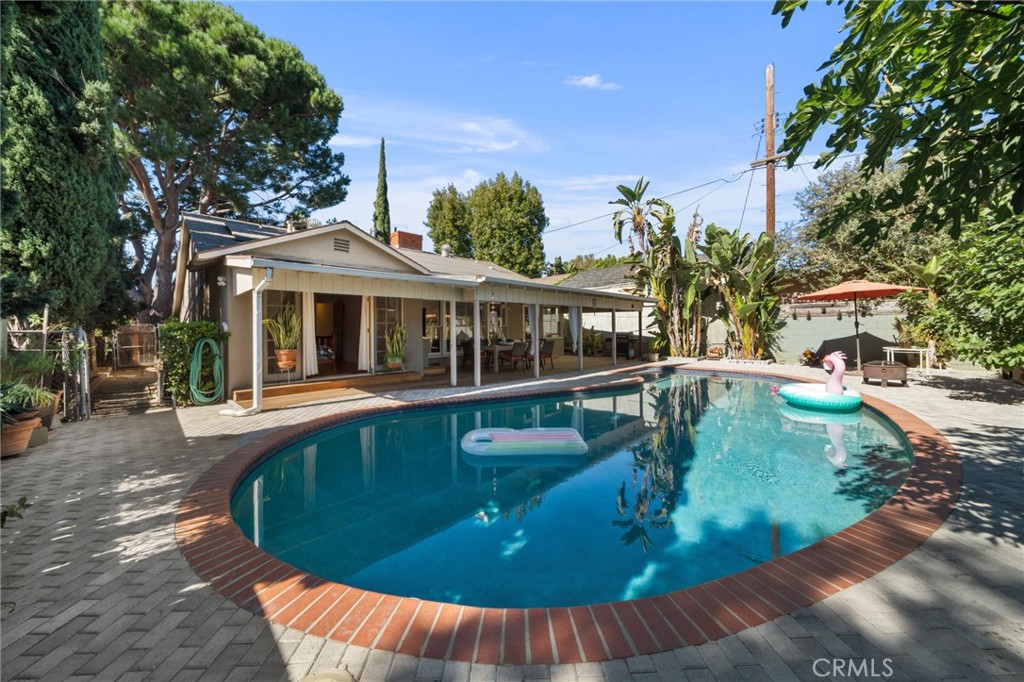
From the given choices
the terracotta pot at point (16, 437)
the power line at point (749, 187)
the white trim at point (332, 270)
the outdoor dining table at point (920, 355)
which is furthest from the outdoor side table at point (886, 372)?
the terracotta pot at point (16, 437)

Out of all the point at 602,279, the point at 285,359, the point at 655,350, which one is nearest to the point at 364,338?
the point at 285,359

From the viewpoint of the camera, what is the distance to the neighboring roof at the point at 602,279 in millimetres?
25347

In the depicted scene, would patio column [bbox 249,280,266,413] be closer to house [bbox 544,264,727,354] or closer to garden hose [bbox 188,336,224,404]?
garden hose [bbox 188,336,224,404]

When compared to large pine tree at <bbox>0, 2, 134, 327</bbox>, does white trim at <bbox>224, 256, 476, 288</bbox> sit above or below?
below

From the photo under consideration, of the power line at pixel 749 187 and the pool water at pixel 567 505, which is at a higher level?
the power line at pixel 749 187

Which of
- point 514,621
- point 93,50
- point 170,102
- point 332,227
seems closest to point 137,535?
point 514,621

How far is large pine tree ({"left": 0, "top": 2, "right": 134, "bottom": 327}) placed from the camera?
19.4 feet

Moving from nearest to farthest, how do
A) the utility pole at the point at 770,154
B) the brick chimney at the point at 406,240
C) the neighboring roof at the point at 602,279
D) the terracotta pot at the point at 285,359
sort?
1. the terracotta pot at the point at 285,359
2. the utility pole at the point at 770,154
3. the brick chimney at the point at 406,240
4. the neighboring roof at the point at 602,279

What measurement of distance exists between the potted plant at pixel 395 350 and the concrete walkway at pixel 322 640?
8.35 m

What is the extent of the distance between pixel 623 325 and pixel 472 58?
15450 millimetres

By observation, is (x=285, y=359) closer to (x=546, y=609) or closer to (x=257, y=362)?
(x=257, y=362)

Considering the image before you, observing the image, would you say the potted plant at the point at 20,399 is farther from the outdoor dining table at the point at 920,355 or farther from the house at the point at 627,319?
the outdoor dining table at the point at 920,355

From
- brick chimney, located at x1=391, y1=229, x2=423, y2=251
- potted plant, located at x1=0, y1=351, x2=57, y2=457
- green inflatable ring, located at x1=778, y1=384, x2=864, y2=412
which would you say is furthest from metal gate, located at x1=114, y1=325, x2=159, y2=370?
green inflatable ring, located at x1=778, y1=384, x2=864, y2=412

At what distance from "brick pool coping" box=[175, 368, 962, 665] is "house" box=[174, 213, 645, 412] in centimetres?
638
